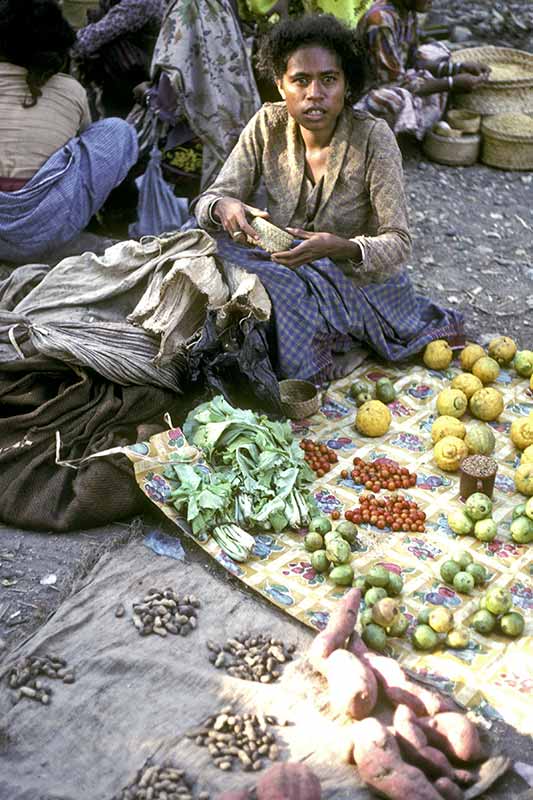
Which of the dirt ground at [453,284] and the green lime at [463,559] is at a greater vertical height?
the green lime at [463,559]

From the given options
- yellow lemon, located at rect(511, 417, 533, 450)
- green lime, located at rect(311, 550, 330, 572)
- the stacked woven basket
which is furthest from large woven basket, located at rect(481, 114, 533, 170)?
green lime, located at rect(311, 550, 330, 572)

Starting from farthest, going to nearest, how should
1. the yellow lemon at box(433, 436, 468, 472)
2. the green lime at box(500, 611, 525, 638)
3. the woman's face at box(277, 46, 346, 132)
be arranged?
1. the woman's face at box(277, 46, 346, 132)
2. the yellow lemon at box(433, 436, 468, 472)
3. the green lime at box(500, 611, 525, 638)

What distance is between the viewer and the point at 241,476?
11.9 ft

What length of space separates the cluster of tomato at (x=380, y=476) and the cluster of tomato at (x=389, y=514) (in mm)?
103

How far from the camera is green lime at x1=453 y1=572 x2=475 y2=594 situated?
10.6 ft

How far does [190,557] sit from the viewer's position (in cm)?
346

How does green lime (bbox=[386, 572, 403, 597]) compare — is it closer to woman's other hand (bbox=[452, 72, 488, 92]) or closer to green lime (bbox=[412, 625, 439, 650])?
green lime (bbox=[412, 625, 439, 650])

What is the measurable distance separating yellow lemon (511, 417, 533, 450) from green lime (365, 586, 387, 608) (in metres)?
1.20

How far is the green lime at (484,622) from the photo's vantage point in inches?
121

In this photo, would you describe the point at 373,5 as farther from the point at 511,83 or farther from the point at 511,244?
the point at 511,244

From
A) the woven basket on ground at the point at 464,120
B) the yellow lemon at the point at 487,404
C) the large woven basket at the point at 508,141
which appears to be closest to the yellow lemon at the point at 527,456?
the yellow lemon at the point at 487,404

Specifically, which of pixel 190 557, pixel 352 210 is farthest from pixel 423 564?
pixel 352 210

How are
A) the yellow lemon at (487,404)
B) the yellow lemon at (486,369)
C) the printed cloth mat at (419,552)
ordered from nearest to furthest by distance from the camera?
1. the printed cloth mat at (419,552)
2. the yellow lemon at (487,404)
3. the yellow lemon at (486,369)

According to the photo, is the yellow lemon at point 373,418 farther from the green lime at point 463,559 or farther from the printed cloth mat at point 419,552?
the green lime at point 463,559
